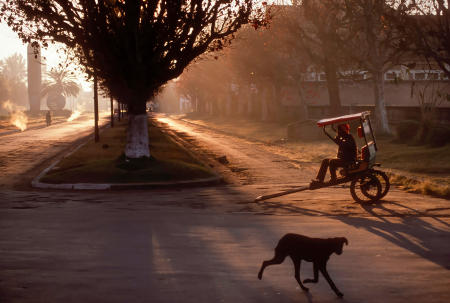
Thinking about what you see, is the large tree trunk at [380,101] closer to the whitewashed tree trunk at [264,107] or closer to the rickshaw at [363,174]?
the rickshaw at [363,174]

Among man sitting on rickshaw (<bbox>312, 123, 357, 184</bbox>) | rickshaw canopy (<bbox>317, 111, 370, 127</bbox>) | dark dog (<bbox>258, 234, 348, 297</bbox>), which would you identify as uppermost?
rickshaw canopy (<bbox>317, 111, 370, 127</bbox>)

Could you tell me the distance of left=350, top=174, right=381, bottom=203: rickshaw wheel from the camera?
13484 mm

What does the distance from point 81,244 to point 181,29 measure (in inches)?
508

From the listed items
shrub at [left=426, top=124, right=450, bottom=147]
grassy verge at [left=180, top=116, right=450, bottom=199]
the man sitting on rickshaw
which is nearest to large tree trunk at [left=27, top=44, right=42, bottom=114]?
grassy verge at [left=180, top=116, right=450, bottom=199]

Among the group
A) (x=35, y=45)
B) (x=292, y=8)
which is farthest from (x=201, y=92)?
(x=35, y=45)

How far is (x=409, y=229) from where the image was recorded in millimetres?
10828

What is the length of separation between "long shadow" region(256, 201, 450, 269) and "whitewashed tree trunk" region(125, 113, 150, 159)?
8.23 metres

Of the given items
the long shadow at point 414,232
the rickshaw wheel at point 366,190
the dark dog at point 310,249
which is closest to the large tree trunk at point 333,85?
the rickshaw wheel at point 366,190

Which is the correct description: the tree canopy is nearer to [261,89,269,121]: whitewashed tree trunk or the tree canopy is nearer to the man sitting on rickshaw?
the man sitting on rickshaw

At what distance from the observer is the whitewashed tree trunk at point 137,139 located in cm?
2092

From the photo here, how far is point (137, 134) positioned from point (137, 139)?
0.18 metres

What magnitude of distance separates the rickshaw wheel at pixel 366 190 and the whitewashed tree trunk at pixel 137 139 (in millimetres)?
8919

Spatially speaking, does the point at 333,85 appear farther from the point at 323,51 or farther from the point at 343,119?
the point at 343,119

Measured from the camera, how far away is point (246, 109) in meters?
81.8
